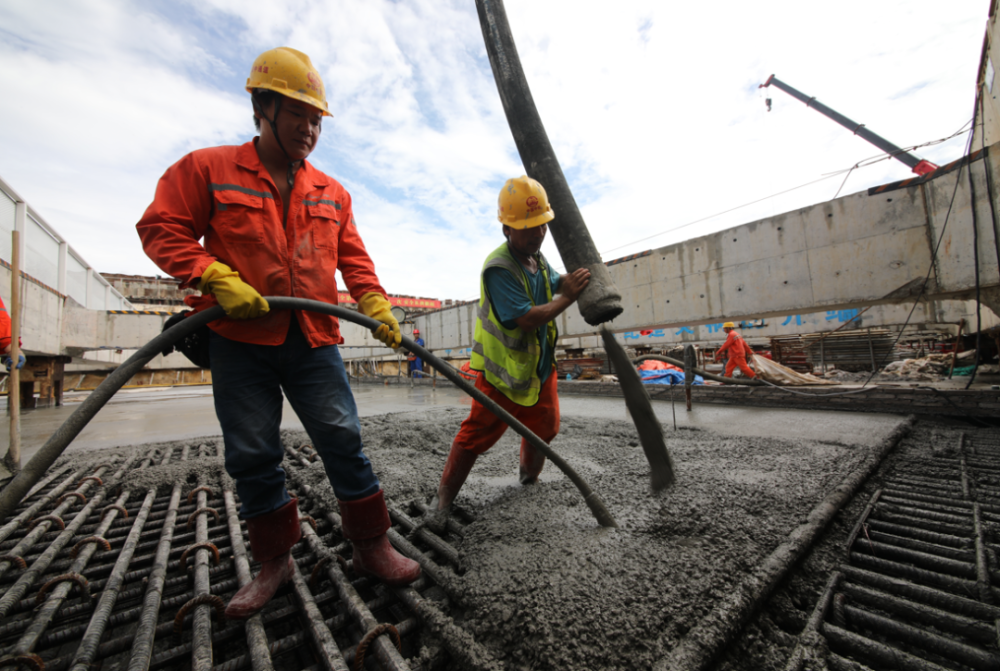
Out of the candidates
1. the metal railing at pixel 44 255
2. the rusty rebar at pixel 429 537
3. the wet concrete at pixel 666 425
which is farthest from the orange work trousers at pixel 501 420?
the metal railing at pixel 44 255

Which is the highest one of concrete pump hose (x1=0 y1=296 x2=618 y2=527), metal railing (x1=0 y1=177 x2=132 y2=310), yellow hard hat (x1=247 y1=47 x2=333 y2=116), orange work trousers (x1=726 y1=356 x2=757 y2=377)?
metal railing (x1=0 y1=177 x2=132 y2=310)

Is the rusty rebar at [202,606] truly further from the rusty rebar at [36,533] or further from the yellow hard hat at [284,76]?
the yellow hard hat at [284,76]

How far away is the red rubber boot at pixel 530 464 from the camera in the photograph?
2.24 metres

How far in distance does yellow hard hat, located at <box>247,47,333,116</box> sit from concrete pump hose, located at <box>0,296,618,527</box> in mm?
722

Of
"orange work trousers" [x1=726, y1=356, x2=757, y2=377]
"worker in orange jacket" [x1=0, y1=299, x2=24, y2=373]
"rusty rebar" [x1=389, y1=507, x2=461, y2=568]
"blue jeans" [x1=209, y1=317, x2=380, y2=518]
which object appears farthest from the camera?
"orange work trousers" [x1=726, y1=356, x2=757, y2=377]

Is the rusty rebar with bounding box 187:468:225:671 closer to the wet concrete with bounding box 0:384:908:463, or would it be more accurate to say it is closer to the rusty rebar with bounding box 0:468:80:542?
the rusty rebar with bounding box 0:468:80:542

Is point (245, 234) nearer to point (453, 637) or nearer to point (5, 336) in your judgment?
point (453, 637)

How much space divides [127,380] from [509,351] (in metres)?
1.36

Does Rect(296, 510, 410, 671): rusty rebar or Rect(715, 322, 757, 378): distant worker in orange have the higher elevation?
Rect(715, 322, 757, 378): distant worker in orange

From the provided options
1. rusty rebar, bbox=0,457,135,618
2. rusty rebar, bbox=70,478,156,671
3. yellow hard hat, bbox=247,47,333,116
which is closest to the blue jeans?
rusty rebar, bbox=70,478,156,671

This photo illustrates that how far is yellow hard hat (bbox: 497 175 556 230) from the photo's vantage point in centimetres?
194

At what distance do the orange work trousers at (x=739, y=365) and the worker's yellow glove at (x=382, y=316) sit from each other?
7.32m

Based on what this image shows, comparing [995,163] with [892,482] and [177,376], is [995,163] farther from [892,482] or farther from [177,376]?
[177,376]

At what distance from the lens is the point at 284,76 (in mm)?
1421
